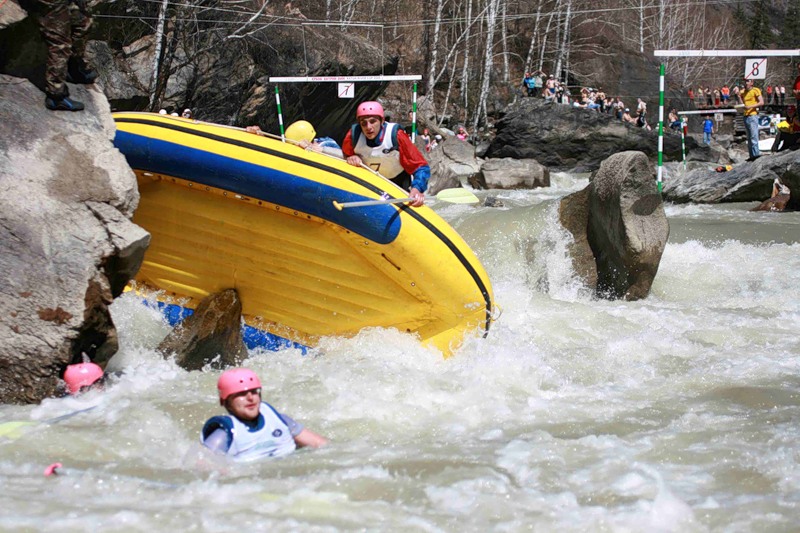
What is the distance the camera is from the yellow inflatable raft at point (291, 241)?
496cm

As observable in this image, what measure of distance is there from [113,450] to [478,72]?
90.0 ft

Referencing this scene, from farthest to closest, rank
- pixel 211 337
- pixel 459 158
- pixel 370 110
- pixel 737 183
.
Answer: pixel 459 158
pixel 737 183
pixel 370 110
pixel 211 337

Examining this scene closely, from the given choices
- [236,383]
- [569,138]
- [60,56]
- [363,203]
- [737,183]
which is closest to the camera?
[236,383]

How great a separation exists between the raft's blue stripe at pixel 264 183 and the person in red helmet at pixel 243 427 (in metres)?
1.56

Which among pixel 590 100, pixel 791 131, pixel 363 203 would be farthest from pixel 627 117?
pixel 363 203

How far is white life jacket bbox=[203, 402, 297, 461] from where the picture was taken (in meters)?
3.53

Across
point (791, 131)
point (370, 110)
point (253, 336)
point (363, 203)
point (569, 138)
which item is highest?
point (370, 110)

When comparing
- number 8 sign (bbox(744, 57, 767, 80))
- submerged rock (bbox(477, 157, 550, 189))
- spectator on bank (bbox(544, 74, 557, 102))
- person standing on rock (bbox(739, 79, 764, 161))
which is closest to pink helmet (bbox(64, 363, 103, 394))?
person standing on rock (bbox(739, 79, 764, 161))

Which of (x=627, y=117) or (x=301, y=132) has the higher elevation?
(x=301, y=132)

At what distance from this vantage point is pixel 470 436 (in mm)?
3973

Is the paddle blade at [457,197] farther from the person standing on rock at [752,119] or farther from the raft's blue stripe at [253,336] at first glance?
the person standing on rock at [752,119]

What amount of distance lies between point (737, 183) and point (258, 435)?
988 centimetres

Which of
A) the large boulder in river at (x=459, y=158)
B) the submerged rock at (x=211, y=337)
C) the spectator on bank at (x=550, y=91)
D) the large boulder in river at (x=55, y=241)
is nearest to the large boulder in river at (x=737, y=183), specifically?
the large boulder in river at (x=459, y=158)

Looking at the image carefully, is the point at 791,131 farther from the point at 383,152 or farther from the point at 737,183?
the point at 383,152
